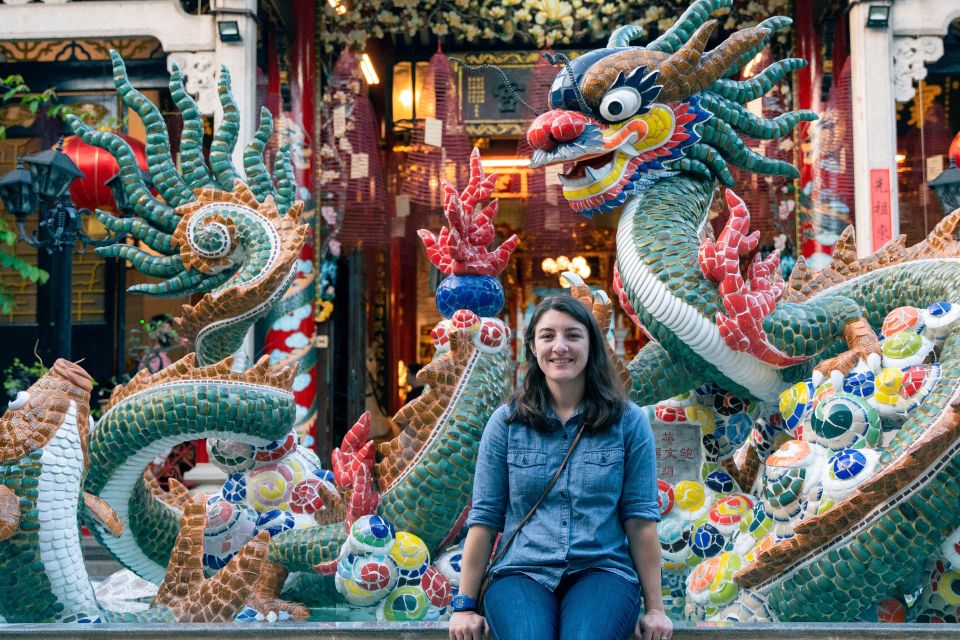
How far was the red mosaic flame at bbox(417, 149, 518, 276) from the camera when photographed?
347 cm

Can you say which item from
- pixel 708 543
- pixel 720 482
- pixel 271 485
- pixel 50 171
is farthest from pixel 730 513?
pixel 50 171

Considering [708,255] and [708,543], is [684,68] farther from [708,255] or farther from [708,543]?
[708,543]

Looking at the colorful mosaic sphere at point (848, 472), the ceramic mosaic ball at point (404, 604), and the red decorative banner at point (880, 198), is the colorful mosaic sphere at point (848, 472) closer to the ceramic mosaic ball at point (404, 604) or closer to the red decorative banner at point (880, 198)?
the ceramic mosaic ball at point (404, 604)

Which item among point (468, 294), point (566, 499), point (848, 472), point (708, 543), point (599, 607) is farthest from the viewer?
point (468, 294)

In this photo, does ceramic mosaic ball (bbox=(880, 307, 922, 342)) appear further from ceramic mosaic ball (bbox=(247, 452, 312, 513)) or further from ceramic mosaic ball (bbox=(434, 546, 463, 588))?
ceramic mosaic ball (bbox=(247, 452, 312, 513))

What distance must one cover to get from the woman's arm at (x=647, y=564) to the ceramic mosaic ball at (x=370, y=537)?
4.09 feet

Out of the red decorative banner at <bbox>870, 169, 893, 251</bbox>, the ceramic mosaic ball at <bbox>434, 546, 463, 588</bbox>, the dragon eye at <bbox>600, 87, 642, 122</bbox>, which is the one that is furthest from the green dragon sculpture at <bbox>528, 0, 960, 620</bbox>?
the red decorative banner at <bbox>870, 169, 893, 251</bbox>

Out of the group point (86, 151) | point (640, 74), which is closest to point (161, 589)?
point (640, 74)

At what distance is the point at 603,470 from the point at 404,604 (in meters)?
1.36

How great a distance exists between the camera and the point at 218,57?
7.01m

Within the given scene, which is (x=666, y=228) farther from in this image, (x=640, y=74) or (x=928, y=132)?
(x=928, y=132)

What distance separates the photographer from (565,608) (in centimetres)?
193

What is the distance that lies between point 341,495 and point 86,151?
390 cm

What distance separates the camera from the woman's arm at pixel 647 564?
199 cm
